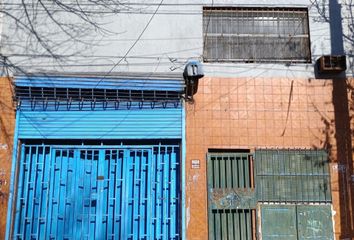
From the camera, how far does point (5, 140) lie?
8.96 metres

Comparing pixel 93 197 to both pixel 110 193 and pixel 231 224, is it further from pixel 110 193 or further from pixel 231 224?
pixel 231 224

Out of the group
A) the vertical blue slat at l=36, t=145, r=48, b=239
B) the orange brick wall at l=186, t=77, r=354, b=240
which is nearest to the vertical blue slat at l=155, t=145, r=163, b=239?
the orange brick wall at l=186, t=77, r=354, b=240

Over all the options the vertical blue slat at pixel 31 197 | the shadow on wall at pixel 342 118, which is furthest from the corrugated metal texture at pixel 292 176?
the vertical blue slat at pixel 31 197

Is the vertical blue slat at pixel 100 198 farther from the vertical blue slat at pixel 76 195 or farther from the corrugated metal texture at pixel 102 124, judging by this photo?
the corrugated metal texture at pixel 102 124

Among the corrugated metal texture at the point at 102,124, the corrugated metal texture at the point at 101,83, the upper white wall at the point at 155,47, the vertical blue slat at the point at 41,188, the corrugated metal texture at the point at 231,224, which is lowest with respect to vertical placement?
the corrugated metal texture at the point at 231,224

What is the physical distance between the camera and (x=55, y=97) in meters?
9.09

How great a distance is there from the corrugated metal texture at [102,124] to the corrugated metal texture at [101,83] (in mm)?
457

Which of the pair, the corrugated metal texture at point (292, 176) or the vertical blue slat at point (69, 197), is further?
the corrugated metal texture at point (292, 176)

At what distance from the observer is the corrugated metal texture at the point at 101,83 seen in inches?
355

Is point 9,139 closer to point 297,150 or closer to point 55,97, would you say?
point 55,97

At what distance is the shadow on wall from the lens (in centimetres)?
886

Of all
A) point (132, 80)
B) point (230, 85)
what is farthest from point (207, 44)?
point (132, 80)

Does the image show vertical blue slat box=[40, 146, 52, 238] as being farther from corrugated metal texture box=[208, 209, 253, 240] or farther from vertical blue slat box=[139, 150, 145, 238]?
corrugated metal texture box=[208, 209, 253, 240]

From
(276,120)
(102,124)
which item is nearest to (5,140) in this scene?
(102,124)
